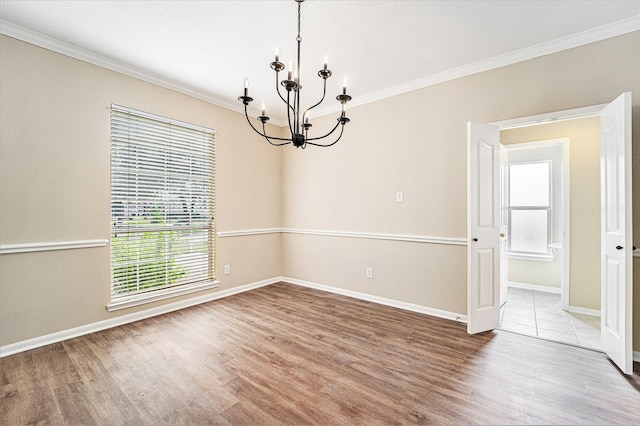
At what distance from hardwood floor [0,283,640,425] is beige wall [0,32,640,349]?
0.57m

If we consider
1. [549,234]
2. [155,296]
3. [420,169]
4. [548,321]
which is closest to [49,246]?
[155,296]

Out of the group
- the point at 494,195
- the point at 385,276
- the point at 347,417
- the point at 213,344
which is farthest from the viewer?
the point at 385,276

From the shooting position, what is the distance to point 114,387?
6.24 ft

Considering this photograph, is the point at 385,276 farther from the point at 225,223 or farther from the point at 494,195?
the point at 225,223

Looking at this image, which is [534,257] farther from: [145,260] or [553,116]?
[145,260]

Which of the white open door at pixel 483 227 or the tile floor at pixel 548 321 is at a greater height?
the white open door at pixel 483 227

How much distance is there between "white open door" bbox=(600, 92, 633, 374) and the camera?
2049 millimetres

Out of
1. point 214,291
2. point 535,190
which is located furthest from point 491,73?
point 214,291

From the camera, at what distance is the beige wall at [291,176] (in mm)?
2398

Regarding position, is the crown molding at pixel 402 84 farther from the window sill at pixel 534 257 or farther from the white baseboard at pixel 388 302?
the window sill at pixel 534 257

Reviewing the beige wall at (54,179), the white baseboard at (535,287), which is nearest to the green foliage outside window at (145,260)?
the beige wall at (54,179)

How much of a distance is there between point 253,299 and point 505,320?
313cm

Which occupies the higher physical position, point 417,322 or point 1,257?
point 1,257

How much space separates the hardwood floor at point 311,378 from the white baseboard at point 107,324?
0.28 feet
